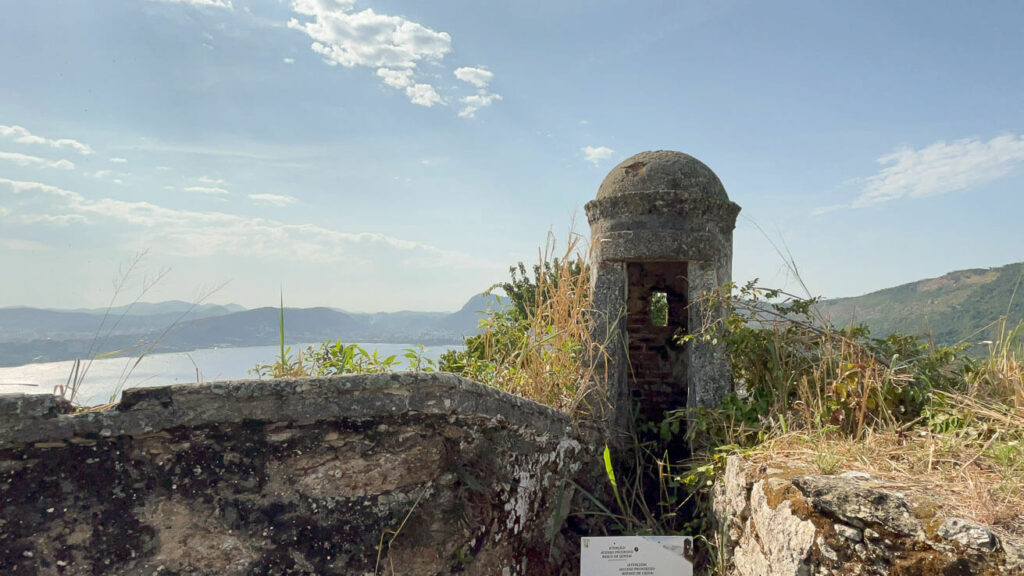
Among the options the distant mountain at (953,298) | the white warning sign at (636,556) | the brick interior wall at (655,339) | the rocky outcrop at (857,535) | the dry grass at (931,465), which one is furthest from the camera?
the distant mountain at (953,298)

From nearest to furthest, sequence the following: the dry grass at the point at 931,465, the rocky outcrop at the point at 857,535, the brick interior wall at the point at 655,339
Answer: the rocky outcrop at the point at 857,535 < the dry grass at the point at 931,465 < the brick interior wall at the point at 655,339

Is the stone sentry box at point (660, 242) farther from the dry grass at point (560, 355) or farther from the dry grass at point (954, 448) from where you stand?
the dry grass at point (954, 448)

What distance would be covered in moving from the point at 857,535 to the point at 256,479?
2467 millimetres

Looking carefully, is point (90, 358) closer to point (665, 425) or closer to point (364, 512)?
point (364, 512)

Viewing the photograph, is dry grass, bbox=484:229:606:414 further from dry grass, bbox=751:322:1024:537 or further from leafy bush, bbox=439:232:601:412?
dry grass, bbox=751:322:1024:537

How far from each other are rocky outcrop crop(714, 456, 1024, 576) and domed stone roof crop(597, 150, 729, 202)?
2.30 m

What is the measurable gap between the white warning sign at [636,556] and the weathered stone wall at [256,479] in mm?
654

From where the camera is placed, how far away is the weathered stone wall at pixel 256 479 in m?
2.27

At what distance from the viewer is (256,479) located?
2.48m

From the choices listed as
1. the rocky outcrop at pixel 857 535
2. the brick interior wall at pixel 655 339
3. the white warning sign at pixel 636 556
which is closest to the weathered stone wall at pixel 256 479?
the white warning sign at pixel 636 556

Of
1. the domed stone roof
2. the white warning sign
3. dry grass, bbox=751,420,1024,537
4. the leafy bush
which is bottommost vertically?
the white warning sign

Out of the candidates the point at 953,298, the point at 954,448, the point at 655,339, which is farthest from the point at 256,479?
the point at 953,298

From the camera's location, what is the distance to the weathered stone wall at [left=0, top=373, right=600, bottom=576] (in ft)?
7.45

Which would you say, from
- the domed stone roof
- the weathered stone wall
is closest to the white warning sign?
the weathered stone wall
